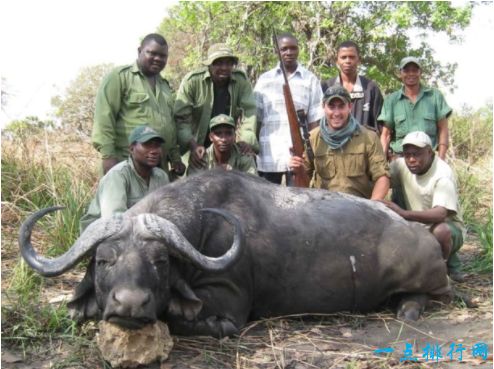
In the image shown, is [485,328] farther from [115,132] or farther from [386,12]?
[386,12]

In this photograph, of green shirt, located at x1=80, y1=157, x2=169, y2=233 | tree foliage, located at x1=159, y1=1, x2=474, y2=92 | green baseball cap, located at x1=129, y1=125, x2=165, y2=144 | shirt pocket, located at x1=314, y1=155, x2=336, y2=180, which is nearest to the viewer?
green shirt, located at x1=80, y1=157, x2=169, y2=233

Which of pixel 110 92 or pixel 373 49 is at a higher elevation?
pixel 373 49

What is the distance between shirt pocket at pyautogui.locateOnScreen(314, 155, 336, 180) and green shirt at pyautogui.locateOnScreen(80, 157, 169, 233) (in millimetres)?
1643

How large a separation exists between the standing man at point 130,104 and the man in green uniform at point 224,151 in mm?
489

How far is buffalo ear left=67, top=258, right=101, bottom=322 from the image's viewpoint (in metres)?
3.86

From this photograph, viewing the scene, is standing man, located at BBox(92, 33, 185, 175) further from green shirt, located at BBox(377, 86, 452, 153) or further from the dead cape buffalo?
green shirt, located at BBox(377, 86, 452, 153)

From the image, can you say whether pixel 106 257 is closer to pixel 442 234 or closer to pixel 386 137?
pixel 442 234

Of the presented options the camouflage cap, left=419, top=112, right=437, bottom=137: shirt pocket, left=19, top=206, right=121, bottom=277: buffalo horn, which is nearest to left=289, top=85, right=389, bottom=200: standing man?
the camouflage cap

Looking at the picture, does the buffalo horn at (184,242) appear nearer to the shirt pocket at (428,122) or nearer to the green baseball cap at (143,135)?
the green baseball cap at (143,135)

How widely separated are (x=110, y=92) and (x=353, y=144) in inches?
101

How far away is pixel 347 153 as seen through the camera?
573 centimetres

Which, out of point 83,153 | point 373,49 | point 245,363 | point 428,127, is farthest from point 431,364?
point 373,49

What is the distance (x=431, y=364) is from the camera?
149 inches

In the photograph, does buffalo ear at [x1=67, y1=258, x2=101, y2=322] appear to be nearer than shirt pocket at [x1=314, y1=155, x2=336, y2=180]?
Yes
